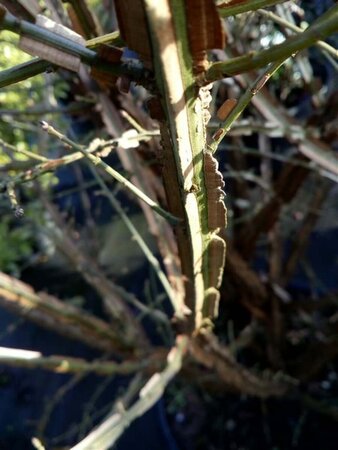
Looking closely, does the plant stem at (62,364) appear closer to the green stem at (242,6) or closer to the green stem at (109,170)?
the green stem at (109,170)

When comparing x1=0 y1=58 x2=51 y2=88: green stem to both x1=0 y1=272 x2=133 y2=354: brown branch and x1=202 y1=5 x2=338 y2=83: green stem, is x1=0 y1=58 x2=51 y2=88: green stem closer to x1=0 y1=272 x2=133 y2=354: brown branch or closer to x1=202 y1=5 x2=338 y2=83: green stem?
x1=202 y1=5 x2=338 y2=83: green stem

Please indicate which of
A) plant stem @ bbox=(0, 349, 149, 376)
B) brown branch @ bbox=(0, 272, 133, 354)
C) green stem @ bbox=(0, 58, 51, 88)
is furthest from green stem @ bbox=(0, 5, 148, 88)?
brown branch @ bbox=(0, 272, 133, 354)

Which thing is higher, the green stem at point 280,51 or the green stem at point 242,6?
the green stem at point 242,6

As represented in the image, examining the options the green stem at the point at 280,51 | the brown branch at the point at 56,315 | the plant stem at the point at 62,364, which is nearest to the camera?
the green stem at the point at 280,51

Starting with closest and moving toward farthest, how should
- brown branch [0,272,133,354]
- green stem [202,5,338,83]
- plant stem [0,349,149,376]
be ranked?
green stem [202,5,338,83], plant stem [0,349,149,376], brown branch [0,272,133,354]

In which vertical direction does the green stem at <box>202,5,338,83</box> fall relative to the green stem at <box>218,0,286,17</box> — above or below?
below

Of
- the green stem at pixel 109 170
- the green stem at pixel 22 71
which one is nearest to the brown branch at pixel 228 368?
the green stem at pixel 109 170

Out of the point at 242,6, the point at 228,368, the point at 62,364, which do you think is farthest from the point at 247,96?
the point at 228,368

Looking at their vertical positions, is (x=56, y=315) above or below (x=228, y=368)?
above

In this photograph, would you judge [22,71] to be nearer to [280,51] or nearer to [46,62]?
[46,62]
